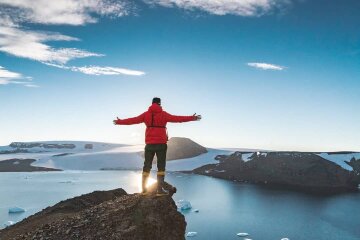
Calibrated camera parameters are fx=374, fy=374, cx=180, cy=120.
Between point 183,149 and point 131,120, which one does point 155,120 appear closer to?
point 131,120

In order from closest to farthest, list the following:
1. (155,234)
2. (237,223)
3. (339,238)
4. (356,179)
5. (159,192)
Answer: (155,234), (159,192), (339,238), (237,223), (356,179)

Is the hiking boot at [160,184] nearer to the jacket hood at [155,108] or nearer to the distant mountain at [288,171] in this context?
the jacket hood at [155,108]

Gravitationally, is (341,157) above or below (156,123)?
below

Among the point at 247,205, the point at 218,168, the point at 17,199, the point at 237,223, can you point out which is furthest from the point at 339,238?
→ the point at 218,168

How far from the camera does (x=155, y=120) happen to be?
34.6 ft

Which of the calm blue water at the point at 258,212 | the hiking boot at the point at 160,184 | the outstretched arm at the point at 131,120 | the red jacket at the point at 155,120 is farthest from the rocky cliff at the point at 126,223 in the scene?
the calm blue water at the point at 258,212

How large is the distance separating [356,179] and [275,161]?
23.7 m

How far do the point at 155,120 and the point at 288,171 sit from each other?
109m

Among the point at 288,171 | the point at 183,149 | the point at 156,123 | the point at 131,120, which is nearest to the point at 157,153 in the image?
the point at 156,123

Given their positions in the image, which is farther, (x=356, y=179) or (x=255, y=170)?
(x=255, y=170)

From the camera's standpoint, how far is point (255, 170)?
383ft

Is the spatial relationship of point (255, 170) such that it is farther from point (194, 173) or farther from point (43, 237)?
point (43, 237)

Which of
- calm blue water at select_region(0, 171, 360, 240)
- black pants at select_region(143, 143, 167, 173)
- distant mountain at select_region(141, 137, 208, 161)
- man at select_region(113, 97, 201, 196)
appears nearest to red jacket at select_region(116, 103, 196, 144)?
man at select_region(113, 97, 201, 196)

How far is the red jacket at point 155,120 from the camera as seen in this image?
34.6 feet
